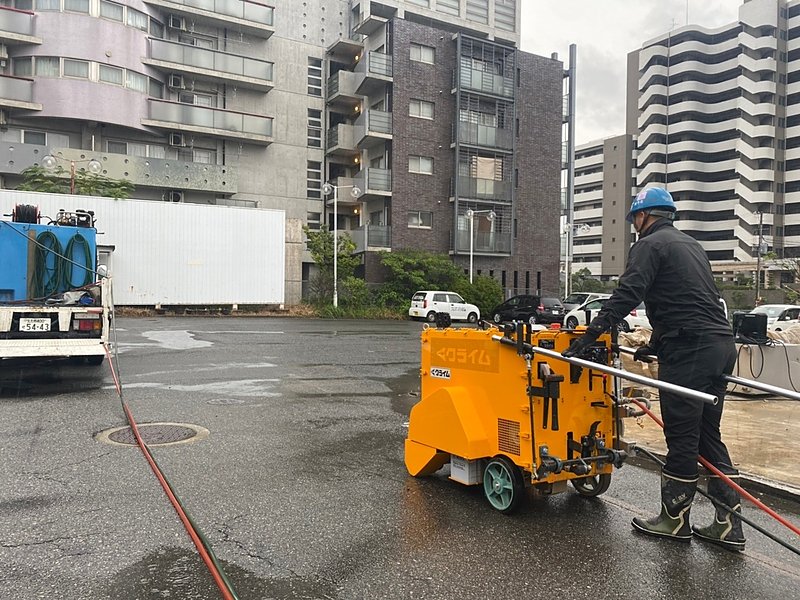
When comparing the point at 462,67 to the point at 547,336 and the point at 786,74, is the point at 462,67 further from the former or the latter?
the point at 786,74

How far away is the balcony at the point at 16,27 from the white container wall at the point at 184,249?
11583 millimetres

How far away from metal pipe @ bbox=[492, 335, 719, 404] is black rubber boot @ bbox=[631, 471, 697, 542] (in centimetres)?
70

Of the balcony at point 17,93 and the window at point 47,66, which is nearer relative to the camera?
the balcony at point 17,93

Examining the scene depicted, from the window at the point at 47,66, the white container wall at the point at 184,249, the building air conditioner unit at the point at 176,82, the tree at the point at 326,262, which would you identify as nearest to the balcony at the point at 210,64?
the building air conditioner unit at the point at 176,82

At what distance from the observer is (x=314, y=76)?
41.8 m

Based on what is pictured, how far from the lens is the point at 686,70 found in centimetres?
7388

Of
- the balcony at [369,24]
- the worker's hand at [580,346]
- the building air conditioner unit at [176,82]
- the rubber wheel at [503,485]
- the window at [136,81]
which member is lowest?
the rubber wheel at [503,485]

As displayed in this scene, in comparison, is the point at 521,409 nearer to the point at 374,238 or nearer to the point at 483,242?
the point at 374,238

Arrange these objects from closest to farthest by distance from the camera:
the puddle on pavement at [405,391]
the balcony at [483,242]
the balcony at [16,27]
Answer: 1. the puddle on pavement at [405,391]
2. the balcony at [16,27]
3. the balcony at [483,242]

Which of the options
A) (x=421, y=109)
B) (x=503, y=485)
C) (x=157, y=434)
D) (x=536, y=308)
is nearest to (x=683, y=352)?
(x=503, y=485)

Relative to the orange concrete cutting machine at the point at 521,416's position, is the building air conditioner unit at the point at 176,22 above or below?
above

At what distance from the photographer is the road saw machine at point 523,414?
426 centimetres

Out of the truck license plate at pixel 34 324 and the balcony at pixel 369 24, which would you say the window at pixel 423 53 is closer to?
the balcony at pixel 369 24

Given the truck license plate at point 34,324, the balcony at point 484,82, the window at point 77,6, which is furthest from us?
the balcony at point 484,82
